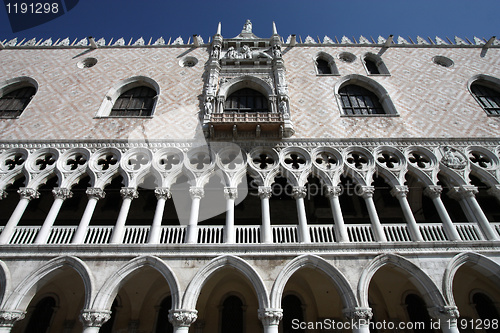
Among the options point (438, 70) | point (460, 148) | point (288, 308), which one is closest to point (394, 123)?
point (460, 148)

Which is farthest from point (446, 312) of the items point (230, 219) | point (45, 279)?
point (45, 279)

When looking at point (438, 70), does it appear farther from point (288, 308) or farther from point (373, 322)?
point (288, 308)

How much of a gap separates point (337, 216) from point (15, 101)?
1313 cm

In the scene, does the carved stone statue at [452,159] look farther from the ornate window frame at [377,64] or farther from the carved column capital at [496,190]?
the ornate window frame at [377,64]

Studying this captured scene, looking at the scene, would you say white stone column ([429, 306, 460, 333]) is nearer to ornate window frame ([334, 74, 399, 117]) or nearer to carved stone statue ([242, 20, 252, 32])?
ornate window frame ([334, 74, 399, 117])

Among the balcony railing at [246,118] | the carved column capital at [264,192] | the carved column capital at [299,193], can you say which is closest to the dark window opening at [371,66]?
the balcony railing at [246,118]

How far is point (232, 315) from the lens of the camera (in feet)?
27.2

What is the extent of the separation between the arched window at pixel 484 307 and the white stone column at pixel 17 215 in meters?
12.6

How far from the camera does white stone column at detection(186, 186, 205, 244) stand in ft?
23.9

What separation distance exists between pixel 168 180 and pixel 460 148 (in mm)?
9191

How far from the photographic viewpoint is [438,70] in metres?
12.2

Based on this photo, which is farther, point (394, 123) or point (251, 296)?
point (394, 123)

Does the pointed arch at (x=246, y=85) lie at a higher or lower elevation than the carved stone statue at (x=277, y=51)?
lower

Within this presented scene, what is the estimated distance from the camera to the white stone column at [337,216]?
24.0 ft
